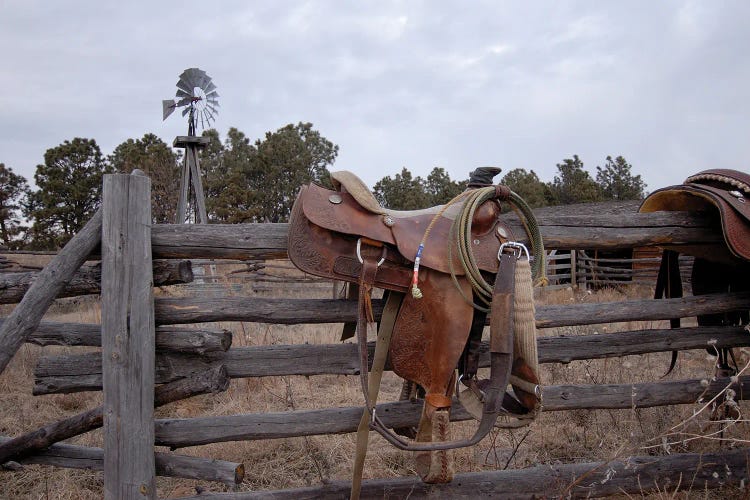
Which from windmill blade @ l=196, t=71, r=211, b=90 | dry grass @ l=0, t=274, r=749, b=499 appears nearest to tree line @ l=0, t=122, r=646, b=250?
windmill blade @ l=196, t=71, r=211, b=90

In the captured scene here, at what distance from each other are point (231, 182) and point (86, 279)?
71.8 feet

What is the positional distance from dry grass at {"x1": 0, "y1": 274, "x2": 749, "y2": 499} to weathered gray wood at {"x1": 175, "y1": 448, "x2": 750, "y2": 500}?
103 millimetres

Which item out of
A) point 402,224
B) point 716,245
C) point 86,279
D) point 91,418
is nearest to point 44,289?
point 86,279

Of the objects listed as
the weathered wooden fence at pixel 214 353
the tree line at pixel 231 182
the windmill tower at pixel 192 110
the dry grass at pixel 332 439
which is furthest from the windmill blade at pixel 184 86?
the weathered wooden fence at pixel 214 353

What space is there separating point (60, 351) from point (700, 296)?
19.8 ft

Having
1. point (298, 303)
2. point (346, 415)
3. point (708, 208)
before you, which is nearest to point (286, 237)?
point (298, 303)

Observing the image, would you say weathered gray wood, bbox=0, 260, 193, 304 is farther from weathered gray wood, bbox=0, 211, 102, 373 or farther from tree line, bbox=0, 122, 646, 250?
tree line, bbox=0, 122, 646, 250

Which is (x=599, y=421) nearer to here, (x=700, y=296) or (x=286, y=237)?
(x=700, y=296)

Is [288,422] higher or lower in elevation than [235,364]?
lower

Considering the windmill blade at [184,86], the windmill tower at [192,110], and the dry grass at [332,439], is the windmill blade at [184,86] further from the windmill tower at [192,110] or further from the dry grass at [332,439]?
A: the dry grass at [332,439]

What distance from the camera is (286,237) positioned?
2.21 meters

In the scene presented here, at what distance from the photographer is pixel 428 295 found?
1.94m

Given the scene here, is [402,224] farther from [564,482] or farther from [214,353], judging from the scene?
[564,482]

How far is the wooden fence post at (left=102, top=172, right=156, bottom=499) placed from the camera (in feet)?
6.84
